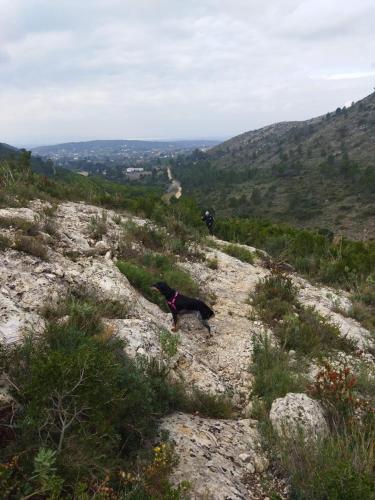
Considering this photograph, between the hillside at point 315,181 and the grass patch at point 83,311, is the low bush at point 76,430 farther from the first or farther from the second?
the hillside at point 315,181

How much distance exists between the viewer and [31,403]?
2531 mm

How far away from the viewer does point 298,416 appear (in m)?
3.40

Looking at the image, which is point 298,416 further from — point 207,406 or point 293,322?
point 293,322

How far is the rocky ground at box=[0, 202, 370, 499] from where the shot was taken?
9.84ft

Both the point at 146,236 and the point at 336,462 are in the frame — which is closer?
the point at 336,462

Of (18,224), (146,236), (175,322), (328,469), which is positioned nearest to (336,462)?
(328,469)

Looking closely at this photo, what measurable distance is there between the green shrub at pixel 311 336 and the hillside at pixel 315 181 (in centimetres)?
3201

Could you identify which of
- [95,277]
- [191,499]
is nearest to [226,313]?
[95,277]

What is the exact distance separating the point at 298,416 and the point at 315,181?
6717 cm

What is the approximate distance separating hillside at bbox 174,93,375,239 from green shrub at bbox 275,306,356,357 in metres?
32.0

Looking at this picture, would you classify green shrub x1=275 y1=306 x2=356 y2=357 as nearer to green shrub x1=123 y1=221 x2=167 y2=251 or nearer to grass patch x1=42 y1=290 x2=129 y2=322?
grass patch x1=42 y1=290 x2=129 y2=322

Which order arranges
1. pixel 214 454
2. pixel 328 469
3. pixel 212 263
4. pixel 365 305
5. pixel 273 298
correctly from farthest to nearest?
pixel 212 263
pixel 365 305
pixel 273 298
pixel 214 454
pixel 328 469

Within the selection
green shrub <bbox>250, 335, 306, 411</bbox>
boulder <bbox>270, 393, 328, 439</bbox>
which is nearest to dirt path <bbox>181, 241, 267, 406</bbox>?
green shrub <bbox>250, 335, 306, 411</bbox>

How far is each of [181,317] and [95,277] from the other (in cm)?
148
